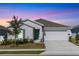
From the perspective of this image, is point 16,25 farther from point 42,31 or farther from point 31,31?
point 42,31

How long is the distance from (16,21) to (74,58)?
1.13 meters

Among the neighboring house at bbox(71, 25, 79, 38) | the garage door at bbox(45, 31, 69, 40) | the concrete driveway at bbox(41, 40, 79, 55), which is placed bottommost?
the concrete driveway at bbox(41, 40, 79, 55)

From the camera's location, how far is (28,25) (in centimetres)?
3094

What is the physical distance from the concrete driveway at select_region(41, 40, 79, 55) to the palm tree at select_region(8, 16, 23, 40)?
0.52m

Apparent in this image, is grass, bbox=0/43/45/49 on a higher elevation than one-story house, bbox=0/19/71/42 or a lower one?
lower

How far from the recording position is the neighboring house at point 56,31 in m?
31.0

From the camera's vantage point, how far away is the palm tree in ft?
101

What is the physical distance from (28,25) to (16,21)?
21 centimetres

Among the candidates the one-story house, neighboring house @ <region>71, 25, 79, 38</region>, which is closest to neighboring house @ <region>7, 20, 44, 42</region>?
the one-story house

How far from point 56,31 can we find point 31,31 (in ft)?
1.37

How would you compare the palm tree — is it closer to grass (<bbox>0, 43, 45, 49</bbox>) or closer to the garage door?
grass (<bbox>0, 43, 45, 49</bbox>)

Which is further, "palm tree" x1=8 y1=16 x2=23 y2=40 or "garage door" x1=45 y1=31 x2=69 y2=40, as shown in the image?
"garage door" x1=45 y1=31 x2=69 y2=40

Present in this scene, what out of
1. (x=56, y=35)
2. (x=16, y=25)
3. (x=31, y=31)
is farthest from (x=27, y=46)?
(x=56, y=35)

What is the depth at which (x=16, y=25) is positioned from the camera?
101 ft
